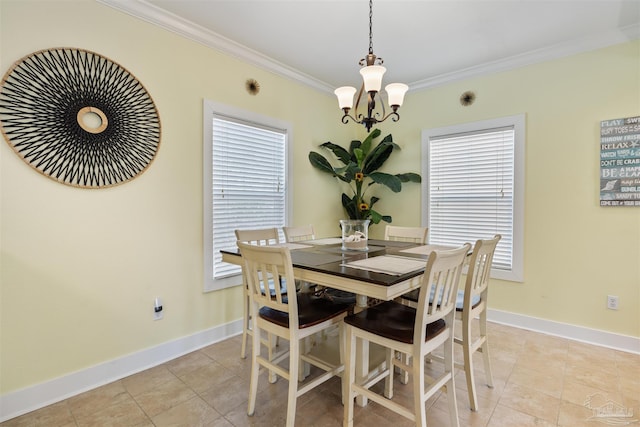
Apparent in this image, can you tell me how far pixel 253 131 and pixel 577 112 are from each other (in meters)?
3.12

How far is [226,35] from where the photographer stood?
267 cm

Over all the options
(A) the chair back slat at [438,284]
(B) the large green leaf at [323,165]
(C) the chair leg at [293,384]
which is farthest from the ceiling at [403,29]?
(C) the chair leg at [293,384]

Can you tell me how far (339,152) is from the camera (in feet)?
12.7

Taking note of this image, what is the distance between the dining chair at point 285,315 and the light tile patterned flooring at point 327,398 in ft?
0.73

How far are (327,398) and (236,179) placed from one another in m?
2.07

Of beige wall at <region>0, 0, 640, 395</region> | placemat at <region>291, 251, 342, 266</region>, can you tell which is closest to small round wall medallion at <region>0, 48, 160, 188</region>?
beige wall at <region>0, 0, 640, 395</region>

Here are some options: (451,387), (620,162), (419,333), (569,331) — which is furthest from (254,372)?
(620,162)

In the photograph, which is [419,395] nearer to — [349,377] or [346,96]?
[349,377]

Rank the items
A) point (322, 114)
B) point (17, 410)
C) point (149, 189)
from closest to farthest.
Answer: point (17, 410)
point (149, 189)
point (322, 114)

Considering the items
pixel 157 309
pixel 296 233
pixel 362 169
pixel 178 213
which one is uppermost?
pixel 362 169

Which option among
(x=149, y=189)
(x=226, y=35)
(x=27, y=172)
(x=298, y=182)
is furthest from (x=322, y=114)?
(x=27, y=172)

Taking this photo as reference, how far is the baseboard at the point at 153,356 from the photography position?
1812 mm

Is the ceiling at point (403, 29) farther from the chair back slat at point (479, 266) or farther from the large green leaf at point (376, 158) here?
the chair back slat at point (479, 266)

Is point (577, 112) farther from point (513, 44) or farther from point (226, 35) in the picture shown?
point (226, 35)
